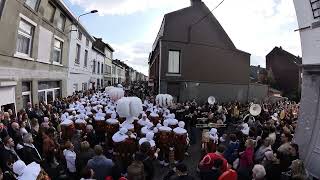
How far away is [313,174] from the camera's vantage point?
8.98 metres

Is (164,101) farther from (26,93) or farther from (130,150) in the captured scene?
(130,150)

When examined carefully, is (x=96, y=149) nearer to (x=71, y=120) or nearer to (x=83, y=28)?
(x=71, y=120)

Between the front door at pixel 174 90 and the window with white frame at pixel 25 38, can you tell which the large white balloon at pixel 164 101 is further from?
the front door at pixel 174 90

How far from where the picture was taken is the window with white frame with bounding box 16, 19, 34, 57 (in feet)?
54.2

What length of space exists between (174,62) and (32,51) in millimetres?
14197

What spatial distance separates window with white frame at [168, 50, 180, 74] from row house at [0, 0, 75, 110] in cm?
797

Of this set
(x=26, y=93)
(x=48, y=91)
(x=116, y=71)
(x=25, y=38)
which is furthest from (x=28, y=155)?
(x=116, y=71)

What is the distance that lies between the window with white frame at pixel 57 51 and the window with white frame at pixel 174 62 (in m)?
8.83

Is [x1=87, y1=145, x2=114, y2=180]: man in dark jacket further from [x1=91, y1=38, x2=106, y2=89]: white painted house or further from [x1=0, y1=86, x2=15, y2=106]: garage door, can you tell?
[x1=91, y1=38, x2=106, y2=89]: white painted house

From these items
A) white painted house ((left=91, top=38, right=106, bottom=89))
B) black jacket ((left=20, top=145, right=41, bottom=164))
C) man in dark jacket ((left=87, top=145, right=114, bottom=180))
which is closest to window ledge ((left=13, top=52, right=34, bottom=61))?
black jacket ((left=20, top=145, right=41, bottom=164))

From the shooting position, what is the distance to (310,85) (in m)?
9.30

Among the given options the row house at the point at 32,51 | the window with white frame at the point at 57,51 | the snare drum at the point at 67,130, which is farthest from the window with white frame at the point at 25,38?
the snare drum at the point at 67,130

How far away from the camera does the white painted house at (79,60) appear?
1125 inches

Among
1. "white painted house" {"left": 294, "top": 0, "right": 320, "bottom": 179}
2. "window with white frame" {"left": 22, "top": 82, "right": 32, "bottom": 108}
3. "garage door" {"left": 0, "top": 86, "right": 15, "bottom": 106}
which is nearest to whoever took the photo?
"white painted house" {"left": 294, "top": 0, "right": 320, "bottom": 179}
